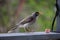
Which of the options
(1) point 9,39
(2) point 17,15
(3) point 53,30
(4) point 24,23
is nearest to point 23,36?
(1) point 9,39

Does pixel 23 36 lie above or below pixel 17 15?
below

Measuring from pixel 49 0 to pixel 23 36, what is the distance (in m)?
2.01

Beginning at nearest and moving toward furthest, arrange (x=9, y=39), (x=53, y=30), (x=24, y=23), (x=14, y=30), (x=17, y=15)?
(x=9, y=39), (x=53, y=30), (x=14, y=30), (x=24, y=23), (x=17, y=15)

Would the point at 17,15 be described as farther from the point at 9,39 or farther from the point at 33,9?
the point at 9,39

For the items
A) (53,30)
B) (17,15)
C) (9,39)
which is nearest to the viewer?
(9,39)

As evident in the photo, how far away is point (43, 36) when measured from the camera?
1900 mm

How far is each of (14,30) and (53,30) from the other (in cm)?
34

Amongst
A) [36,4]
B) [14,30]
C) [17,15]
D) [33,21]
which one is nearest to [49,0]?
[36,4]

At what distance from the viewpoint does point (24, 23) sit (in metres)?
2.58

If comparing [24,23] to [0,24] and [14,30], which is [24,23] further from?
[0,24]

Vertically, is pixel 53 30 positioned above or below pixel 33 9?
below

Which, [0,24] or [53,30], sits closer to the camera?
[53,30]

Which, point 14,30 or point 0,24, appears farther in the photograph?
point 0,24

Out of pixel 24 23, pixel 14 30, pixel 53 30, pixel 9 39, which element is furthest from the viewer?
pixel 24 23
